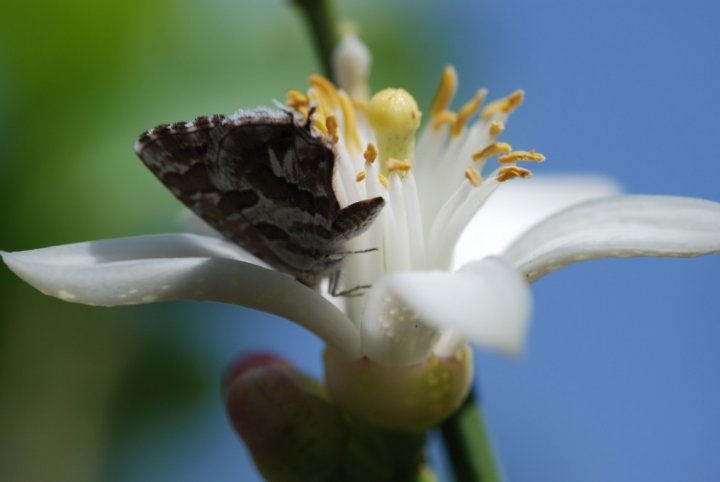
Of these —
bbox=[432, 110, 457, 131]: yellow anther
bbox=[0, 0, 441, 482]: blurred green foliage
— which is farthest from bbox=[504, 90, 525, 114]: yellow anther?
bbox=[0, 0, 441, 482]: blurred green foliage

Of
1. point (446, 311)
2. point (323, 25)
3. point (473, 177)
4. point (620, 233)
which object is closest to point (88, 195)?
point (323, 25)

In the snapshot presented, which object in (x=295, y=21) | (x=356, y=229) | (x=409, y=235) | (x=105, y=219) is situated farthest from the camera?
(x=295, y=21)

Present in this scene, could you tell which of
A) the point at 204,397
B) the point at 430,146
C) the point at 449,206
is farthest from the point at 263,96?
the point at 449,206

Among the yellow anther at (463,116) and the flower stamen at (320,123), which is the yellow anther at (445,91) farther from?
the flower stamen at (320,123)

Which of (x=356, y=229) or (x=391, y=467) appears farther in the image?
(x=391, y=467)

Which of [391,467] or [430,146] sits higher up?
[430,146]

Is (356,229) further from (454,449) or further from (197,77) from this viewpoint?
(197,77)
